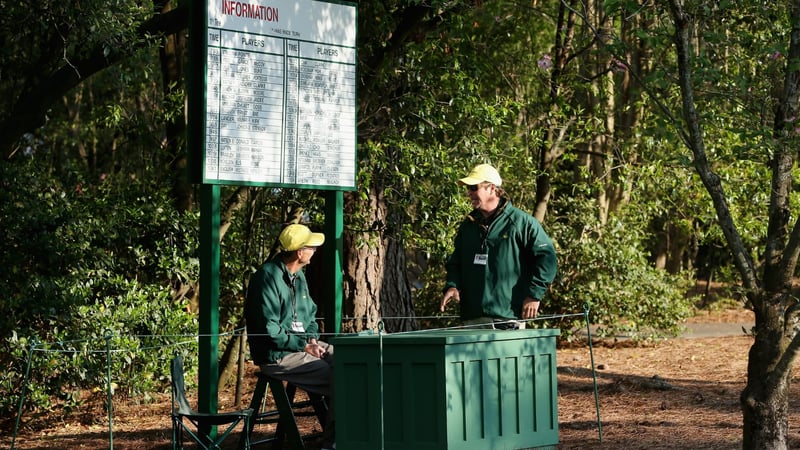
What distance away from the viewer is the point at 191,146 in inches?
321

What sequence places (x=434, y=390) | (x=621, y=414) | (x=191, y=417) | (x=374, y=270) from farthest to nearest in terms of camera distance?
(x=374, y=270) → (x=621, y=414) → (x=191, y=417) → (x=434, y=390)

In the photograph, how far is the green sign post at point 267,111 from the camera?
26.8ft

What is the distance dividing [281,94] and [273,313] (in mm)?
A: 1713

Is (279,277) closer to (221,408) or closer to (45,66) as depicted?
(221,408)

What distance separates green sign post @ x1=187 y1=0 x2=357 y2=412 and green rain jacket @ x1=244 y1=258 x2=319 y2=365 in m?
0.41

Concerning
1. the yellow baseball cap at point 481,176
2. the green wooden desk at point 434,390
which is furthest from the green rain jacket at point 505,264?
the green wooden desk at point 434,390

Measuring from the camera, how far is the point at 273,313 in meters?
7.89

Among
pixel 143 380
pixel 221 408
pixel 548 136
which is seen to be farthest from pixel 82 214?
pixel 548 136

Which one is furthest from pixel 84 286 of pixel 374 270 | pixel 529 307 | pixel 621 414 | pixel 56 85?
pixel 621 414

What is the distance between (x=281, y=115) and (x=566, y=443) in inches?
129

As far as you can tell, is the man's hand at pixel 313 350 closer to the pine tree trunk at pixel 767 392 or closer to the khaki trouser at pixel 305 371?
the khaki trouser at pixel 305 371

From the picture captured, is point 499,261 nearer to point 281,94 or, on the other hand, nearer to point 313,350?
point 313,350

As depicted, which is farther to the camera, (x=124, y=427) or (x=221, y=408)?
(x=221, y=408)

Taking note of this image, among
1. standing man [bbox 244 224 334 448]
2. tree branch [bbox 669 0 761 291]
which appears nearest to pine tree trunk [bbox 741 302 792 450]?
tree branch [bbox 669 0 761 291]
